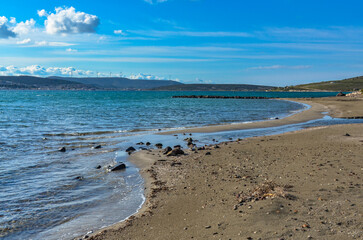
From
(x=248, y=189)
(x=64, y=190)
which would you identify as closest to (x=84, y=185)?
(x=64, y=190)

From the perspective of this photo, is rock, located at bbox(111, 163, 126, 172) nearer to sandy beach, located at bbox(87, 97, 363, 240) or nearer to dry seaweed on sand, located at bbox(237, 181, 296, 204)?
sandy beach, located at bbox(87, 97, 363, 240)

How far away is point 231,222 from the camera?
299 inches

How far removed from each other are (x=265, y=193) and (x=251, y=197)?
1.63 feet

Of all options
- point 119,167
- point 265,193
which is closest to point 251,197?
point 265,193

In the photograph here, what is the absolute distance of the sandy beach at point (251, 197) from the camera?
7.12m

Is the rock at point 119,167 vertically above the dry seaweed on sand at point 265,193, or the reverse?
the dry seaweed on sand at point 265,193

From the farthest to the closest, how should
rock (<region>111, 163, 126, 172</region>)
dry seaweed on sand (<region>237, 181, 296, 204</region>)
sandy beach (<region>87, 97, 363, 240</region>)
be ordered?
rock (<region>111, 163, 126, 172</region>)
dry seaweed on sand (<region>237, 181, 296, 204</region>)
sandy beach (<region>87, 97, 363, 240</region>)

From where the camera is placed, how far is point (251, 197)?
9078 mm

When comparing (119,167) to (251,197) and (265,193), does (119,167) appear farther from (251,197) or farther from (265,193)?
(265,193)

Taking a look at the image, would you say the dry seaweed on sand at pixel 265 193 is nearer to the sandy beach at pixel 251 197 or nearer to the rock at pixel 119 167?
the sandy beach at pixel 251 197

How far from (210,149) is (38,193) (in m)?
10.1

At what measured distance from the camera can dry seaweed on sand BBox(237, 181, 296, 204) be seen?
888 cm

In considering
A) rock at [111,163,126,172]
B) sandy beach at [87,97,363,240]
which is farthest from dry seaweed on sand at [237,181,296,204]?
rock at [111,163,126,172]

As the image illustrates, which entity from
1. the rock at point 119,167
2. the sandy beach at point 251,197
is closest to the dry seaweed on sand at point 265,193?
the sandy beach at point 251,197
